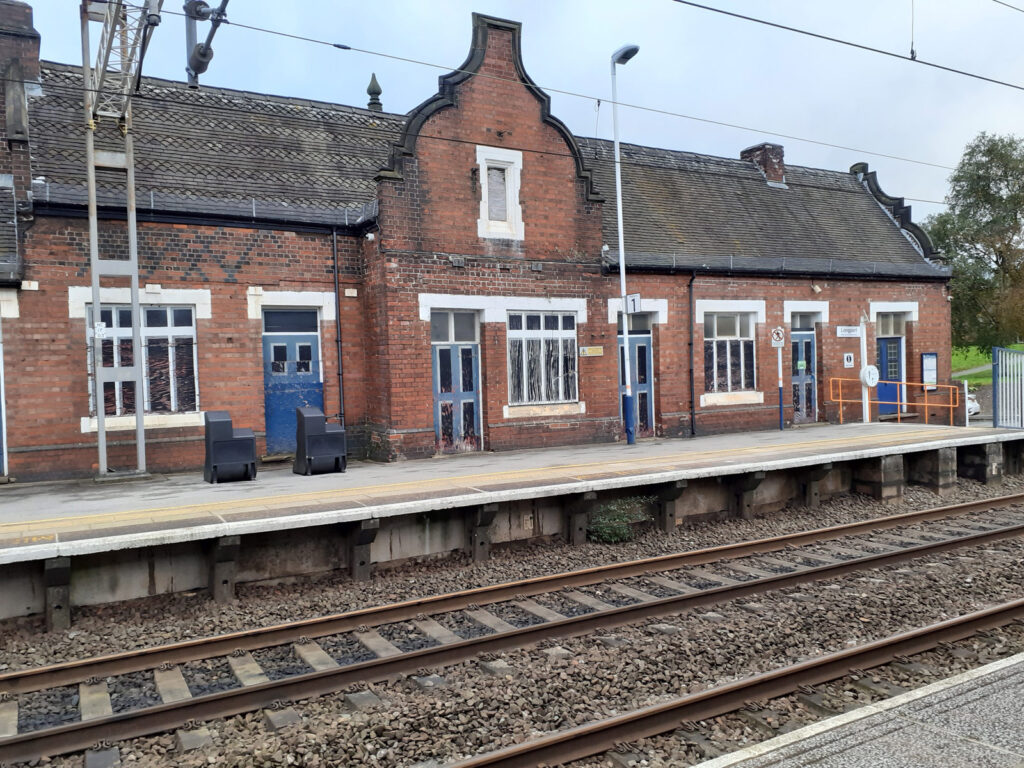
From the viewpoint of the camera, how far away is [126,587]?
8.09m

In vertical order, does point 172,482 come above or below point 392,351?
below

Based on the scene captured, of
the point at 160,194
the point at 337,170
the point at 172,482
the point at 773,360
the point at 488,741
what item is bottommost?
the point at 488,741

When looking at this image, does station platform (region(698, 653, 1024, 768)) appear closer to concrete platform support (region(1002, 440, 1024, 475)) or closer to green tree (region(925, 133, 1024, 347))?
concrete platform support (region(1002, 440, 1024, 475))

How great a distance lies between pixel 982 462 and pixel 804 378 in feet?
17.3

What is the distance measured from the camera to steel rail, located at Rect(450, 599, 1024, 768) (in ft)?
16.2

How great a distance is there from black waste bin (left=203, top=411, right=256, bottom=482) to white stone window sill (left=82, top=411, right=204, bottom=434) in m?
1.68

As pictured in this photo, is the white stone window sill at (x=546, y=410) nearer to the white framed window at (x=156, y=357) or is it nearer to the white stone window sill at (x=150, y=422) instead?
the white stone window sill at (x=150, y=422)

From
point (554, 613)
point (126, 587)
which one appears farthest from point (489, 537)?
point (126, 587)

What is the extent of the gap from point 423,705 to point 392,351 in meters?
8.95

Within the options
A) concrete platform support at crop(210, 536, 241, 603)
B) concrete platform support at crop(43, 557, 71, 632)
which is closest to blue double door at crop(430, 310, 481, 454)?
concrete platform support at crop(210, 536, 241, 603)

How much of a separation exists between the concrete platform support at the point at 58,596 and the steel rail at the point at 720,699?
4.67 meters

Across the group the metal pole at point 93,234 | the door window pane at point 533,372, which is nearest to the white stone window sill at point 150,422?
the metal pole at point 93,234

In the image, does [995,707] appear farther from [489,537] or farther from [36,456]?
[36,456]

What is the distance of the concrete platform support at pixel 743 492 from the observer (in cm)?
1227
